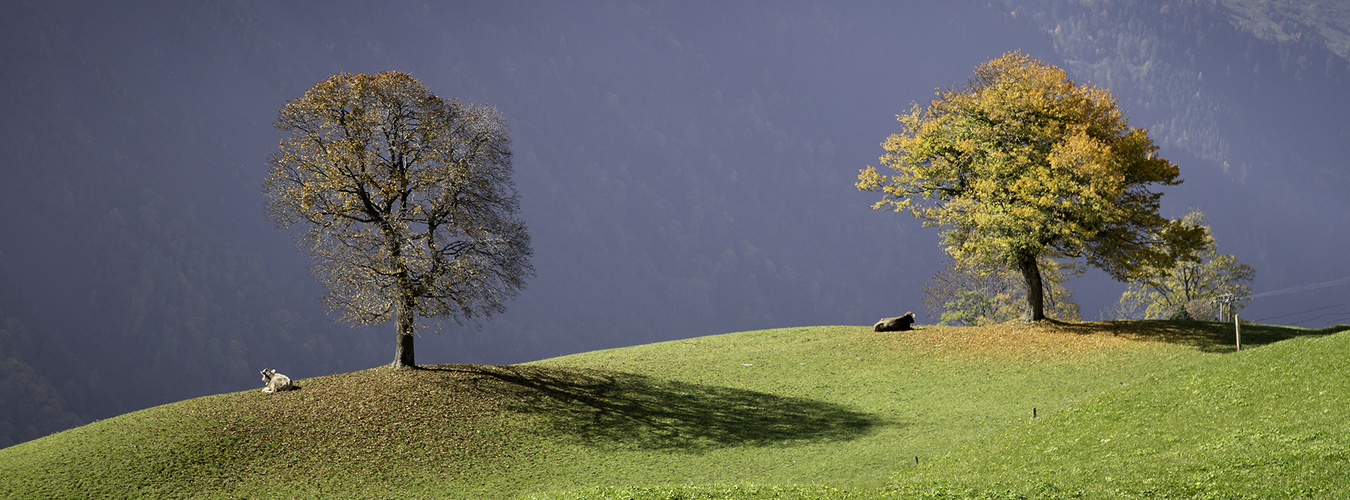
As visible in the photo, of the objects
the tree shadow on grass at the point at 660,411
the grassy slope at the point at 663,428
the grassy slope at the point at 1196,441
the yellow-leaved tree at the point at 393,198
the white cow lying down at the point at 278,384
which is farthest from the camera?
the yellow-leaved tree at the point at 393,198

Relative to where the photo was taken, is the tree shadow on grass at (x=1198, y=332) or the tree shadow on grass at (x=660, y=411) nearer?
the tree shadow on grass at (x=660, y=411)

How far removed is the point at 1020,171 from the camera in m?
35.0

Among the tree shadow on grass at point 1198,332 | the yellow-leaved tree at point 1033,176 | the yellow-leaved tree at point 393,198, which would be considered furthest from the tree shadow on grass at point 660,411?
the tree shadow on grass at point 1198,332

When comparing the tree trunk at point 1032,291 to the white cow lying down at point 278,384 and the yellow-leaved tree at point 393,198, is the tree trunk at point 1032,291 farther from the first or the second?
the white cow lying down at point 278,384

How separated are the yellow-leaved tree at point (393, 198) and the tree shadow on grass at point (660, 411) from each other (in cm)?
364

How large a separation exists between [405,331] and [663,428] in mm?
10106

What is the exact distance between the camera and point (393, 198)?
2686 cm

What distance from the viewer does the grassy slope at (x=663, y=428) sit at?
18.1 meters

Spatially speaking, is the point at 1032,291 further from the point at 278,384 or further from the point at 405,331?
the point at 278,384

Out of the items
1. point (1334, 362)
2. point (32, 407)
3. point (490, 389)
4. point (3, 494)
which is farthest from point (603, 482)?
point (32, 407)

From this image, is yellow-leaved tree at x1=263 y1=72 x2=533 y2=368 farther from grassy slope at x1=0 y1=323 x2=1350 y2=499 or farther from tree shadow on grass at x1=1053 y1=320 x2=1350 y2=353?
tree shadow on grass at x1=1053 y1=320 x2=1350 y2=353

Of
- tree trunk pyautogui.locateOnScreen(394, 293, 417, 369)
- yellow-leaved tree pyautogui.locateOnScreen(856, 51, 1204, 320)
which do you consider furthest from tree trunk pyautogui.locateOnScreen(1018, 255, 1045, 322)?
tree trunk pyautogui.locateOnScreen(394, 293, 417, 369)

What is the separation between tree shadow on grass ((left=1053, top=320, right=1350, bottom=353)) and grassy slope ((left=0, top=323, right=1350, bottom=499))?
22 centimetres

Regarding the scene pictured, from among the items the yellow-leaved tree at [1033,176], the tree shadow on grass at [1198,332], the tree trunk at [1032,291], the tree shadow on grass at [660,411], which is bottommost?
the tree shadow on grass at [660,411]
